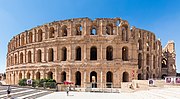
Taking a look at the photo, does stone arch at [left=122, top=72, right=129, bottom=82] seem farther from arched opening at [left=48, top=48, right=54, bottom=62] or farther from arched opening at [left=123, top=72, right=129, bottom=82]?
arched opening at [left=48, top=48, right=54, bottom=62]

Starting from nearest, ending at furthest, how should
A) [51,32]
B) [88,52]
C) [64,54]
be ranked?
[88,52], [64,54], [51,32]

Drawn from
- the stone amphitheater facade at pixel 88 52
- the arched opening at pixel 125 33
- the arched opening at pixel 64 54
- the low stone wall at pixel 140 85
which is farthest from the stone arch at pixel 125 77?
the arched opening at pixel 64 54

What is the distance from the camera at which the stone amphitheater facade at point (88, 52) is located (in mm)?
36406

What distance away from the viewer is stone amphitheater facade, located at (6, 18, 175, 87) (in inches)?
1433

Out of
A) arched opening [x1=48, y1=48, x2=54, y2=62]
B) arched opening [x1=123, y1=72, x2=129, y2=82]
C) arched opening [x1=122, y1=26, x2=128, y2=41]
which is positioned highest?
arched opening [x1=122, y1=26, x2=128, y2=41]

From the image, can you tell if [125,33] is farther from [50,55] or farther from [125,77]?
[50,55]

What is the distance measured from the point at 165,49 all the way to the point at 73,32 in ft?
99.5

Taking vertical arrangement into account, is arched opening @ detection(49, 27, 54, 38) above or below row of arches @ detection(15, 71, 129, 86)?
above

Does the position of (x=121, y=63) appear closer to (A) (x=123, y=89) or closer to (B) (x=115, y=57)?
(B) (x=115, y=57)

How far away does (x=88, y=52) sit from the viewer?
36.9 metres

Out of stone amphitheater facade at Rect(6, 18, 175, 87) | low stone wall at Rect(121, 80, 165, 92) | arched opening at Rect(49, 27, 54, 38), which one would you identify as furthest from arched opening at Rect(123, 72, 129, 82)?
arched opening at Rect(49, 27, 54, 38)

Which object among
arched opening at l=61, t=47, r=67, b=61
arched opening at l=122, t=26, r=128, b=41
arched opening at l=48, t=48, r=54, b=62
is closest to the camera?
arched opening at l=122, t=26, r=128, b=41

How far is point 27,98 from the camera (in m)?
19.8

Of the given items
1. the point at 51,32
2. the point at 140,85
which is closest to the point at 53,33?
the point at 51,32
